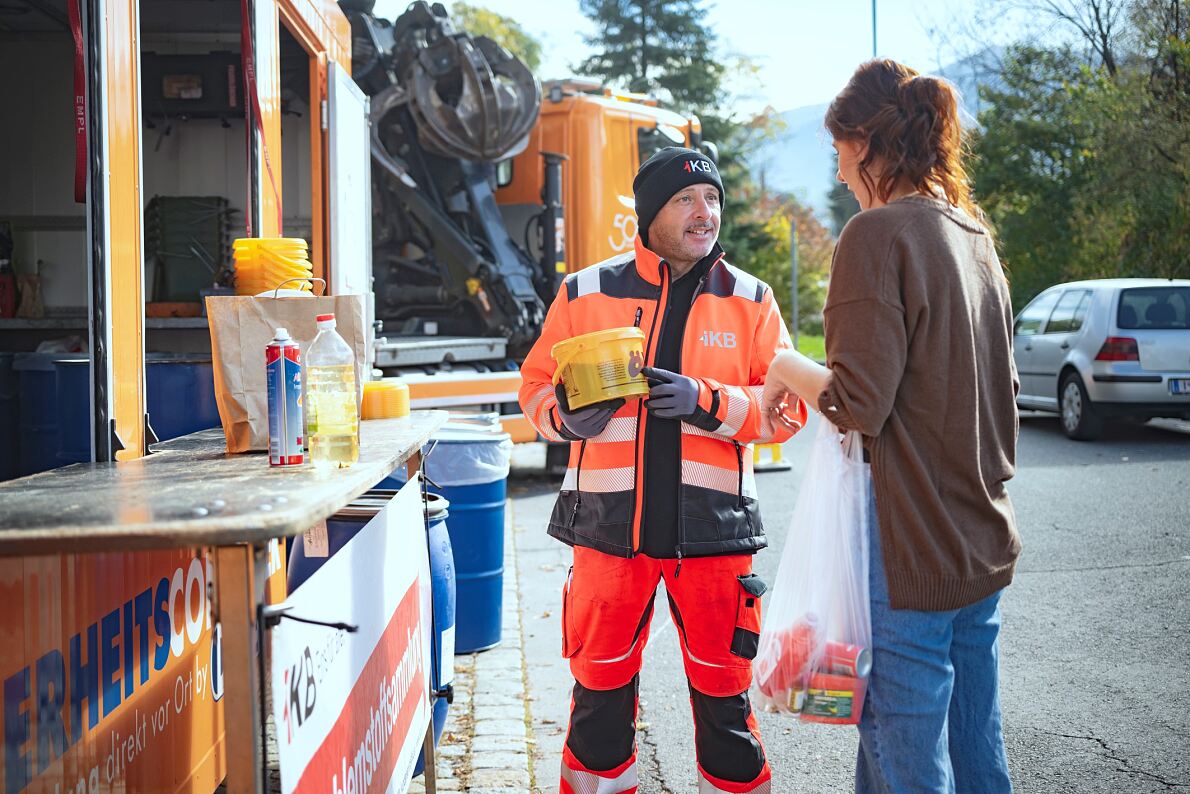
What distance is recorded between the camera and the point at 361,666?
2637 millimetres

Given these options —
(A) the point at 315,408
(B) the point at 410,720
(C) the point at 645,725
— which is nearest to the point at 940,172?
(A) the point at 315,408

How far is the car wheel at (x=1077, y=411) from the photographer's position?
38.8 feet

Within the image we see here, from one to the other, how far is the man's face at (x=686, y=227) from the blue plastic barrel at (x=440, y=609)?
4.54ft

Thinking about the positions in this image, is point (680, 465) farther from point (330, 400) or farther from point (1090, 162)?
point (1090, 162)

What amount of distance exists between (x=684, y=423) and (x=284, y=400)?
105 cm

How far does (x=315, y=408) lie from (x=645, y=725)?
2292mm

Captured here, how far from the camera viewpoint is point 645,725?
450 centimetres

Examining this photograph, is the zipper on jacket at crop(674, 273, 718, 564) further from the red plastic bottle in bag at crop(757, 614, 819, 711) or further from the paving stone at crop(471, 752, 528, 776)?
the paving stone at crop(471, 752, 528, 776)

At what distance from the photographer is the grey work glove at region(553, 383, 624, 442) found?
3.00 metres

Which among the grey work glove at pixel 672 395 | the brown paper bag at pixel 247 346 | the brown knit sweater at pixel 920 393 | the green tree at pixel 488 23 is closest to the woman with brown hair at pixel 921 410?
the brown knit sweater at pixel 920 393

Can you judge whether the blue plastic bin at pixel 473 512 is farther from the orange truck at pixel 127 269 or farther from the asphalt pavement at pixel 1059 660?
the orange truck at pixel 127 269

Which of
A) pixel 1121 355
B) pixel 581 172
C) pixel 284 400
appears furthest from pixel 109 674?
pixel 1121 355

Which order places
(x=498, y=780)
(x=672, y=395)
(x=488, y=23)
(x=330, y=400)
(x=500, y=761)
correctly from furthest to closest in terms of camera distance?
(x=488, y=23)
(x=500, y=761)
(x=498, y=780)
(x=672, y=395)
(x=330, y=400)

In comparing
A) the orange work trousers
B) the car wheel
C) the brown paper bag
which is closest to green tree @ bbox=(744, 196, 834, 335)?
the car wheel
